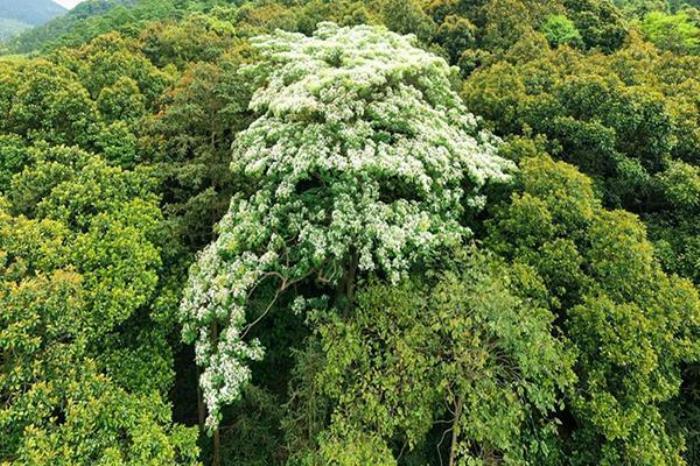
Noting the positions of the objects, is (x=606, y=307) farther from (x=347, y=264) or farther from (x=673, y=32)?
(x=673, y=32)

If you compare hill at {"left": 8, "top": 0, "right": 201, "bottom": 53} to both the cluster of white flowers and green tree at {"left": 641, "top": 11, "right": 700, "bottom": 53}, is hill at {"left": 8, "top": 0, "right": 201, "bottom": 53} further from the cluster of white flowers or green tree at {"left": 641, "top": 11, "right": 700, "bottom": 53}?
green tree at {"left": 641, "top": 11, "right": 700, "bottom": 53}

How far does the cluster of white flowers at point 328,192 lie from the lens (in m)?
8.57

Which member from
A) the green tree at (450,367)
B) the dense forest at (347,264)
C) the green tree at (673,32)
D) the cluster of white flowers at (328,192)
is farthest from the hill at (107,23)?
the green tree at (673,32)

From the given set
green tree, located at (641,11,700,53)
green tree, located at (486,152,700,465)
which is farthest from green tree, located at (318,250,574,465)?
green tree, located at (641,11,700,53)

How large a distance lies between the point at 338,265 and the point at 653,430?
24.5 ft

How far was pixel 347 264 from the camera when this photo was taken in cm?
1060

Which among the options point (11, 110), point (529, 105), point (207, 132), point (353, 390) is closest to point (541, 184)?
point (529, 105)

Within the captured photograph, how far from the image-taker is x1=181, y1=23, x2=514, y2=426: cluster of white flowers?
8.57 metres

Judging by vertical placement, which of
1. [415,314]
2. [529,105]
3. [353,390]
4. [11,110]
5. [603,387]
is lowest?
[603,387]

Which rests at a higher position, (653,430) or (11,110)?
(11,110)

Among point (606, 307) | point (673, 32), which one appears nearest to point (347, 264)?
point (606, 307)

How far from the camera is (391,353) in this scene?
27.7 feet

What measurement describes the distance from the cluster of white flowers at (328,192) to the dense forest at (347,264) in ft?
0.21

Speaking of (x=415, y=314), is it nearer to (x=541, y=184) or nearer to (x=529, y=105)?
(x=541, y=184)
